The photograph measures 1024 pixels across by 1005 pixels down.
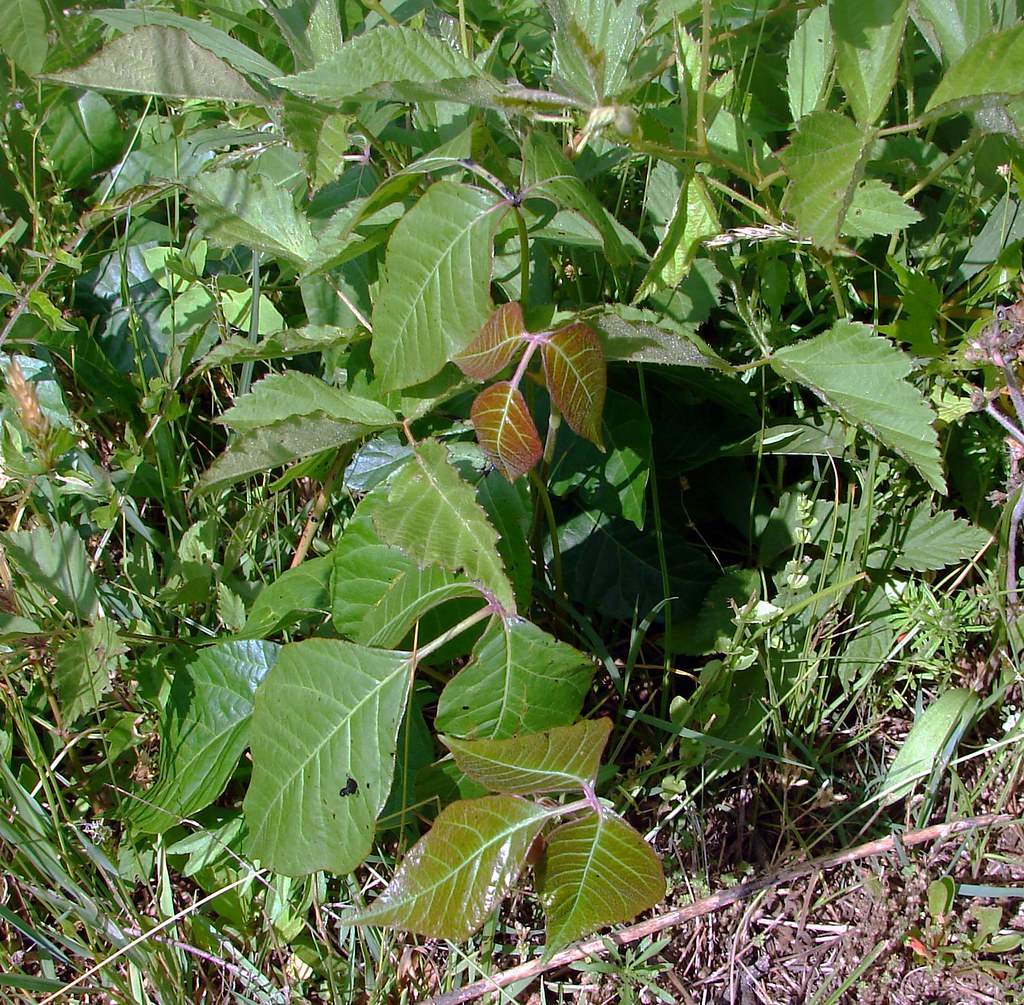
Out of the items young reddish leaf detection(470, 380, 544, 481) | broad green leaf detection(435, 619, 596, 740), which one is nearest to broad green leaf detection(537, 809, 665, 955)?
broad green leaf detection(435, 619, 596, 740)

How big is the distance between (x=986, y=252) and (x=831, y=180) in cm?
66

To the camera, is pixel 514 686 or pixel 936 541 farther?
pixel 936 541

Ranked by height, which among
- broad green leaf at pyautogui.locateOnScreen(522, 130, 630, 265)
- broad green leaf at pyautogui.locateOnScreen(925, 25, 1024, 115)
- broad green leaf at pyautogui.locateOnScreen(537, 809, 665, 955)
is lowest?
broad green leaf at pyautogui.locateOnScreen(537, 809, 665, 955)

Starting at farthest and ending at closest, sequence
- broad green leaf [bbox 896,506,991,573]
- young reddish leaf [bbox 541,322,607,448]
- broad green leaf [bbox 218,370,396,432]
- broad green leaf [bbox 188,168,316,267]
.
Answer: broad green leaf [bbox 896,506,991,573] < broad green leaf [bbox 188,168,316,267] < broad green leaf [bbox 218,370,396,432] < young reddish leaf [bbox 541,322,607,448]

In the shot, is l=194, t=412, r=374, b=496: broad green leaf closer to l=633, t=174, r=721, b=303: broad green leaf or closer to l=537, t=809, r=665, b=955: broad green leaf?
l=633, t=174, r=721, b=303: broad green leaf

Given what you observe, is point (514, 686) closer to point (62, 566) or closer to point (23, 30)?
point (62, 566)

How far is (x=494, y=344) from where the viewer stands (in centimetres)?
115

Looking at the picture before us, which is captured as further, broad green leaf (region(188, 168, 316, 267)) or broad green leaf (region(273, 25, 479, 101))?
broad green leaf (region(188, 168, 316, 267))

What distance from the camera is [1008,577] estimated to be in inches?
61.6

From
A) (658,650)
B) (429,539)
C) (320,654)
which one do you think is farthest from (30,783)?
(658,650)

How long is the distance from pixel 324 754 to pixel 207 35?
3.94 ft

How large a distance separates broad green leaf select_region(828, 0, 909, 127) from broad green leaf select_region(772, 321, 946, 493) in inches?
11.1

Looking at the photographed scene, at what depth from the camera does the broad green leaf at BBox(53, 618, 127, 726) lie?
145 cm

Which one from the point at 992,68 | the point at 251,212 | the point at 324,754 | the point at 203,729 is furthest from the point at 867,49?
the point at 203,729
